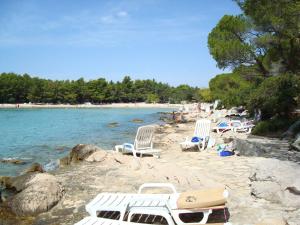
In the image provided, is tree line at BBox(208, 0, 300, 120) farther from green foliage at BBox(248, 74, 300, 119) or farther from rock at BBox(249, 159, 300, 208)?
rock at BBox(249, 159, 300, 208)

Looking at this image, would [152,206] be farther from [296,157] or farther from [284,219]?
[296,157]

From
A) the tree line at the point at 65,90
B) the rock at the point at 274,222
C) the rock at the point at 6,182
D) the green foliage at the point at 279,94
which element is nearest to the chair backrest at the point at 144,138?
the rock at the point at 6,182

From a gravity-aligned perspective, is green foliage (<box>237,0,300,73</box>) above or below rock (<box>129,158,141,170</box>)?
above

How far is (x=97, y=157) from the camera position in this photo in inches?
390

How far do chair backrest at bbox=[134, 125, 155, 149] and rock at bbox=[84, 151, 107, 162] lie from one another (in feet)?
3.35

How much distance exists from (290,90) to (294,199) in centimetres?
1169

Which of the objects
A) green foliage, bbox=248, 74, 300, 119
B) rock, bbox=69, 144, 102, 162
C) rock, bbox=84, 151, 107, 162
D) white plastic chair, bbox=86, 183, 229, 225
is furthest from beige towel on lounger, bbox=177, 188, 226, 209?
green foliage, bbox=248, 74, 300, 119

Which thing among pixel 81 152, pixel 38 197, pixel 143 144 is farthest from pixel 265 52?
pixel 38 197

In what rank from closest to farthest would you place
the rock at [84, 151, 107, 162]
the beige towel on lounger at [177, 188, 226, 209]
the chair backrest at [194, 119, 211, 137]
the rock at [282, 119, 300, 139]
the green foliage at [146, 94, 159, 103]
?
1. the beige towel on lounger at [177, 188, 226, 209]
2. the rock at [84, 151, 107, 162]
3. the chair backrest at [194, 119, 211, 137]
4. the rock at [282, 119, 300, 139]
5. the green foliage at [146, 94, 159, 103]

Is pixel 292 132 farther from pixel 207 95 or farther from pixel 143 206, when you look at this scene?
pixel 207 95

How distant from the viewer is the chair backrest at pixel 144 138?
34.0ft

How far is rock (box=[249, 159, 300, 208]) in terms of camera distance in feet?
17.6

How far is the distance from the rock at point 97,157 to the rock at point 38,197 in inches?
123

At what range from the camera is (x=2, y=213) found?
6.05m
